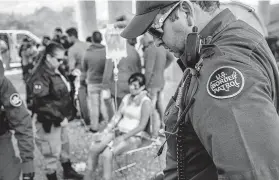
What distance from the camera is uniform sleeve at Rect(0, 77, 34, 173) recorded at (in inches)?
94.3

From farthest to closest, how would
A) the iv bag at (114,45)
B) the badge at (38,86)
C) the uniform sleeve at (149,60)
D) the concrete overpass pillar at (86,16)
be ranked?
the concrete overpass pillar at (86,16) → the uniform sleeve at (149,60) → the iv bag at (114,45) → the badge at (38,86)

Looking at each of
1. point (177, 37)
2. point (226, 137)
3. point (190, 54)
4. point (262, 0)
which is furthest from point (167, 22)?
point (262, 0)

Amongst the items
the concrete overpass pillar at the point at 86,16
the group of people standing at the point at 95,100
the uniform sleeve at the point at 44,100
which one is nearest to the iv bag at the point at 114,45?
the group of people standing at the point at 95,100

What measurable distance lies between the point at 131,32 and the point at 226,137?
0.65m

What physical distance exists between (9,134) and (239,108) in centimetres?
228

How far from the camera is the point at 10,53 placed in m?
10.2

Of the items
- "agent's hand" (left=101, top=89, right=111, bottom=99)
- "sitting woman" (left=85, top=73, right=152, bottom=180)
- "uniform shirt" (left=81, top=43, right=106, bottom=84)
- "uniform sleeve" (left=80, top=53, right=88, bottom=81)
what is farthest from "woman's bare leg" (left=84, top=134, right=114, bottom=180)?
"uniform sleeve" (left=80, top=53, right=88, bottom=81)

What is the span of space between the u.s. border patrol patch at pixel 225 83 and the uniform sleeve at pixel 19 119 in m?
2.03

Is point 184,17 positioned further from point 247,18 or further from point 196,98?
point 247,18

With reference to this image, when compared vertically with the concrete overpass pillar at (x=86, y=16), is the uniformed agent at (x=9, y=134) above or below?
below

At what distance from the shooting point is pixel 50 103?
147 inches

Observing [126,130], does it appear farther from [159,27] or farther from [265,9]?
[265,9]

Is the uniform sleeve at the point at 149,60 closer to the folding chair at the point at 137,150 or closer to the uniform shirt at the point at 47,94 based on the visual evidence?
the folding chair at the point at 137,150

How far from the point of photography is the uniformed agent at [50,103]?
3661 millimetres
